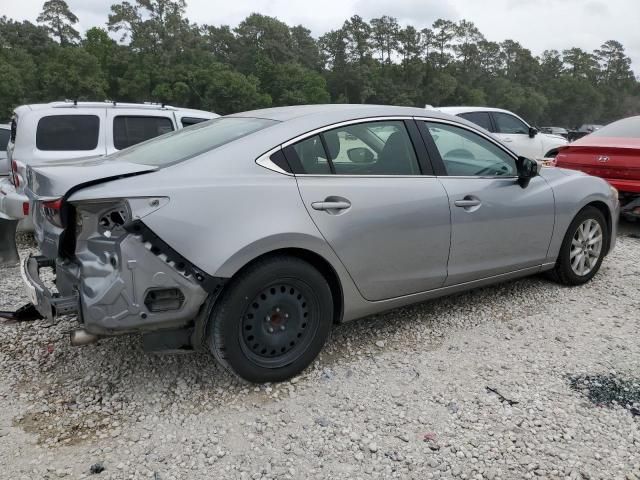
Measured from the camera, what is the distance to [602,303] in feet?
13.7

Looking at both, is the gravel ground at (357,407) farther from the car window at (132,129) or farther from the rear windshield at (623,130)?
the rear windshield at (623,130)

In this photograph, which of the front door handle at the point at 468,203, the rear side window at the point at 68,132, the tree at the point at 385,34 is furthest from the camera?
the tree at the point at 385,34

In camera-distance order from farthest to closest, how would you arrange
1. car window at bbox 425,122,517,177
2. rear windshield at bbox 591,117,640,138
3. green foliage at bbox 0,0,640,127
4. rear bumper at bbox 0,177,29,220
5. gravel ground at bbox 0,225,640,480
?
green foliage at bbox 0,0,640,127, rear windshield at bbox 591,117,640,138, rear bumper at bbox 0,177,29,220, car window at bbox 425,122,517,177, gravel ground at bbox 0,225,640,480

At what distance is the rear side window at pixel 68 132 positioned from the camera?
19.3 feet

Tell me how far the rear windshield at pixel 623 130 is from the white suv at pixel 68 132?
231 inches

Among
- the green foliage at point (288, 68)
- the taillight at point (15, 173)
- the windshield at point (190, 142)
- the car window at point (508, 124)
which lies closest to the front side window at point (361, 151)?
the windshield at point (190, 142)

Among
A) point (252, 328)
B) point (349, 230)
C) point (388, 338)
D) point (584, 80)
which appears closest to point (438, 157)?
point (349, 230)

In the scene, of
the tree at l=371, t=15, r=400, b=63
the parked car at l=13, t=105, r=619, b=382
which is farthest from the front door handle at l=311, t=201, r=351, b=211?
the tree at l=371, t=15, r=400, b=63

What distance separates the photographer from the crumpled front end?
2.42 metres

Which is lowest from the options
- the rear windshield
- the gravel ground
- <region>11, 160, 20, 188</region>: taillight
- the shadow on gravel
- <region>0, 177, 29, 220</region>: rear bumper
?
the gravel ground

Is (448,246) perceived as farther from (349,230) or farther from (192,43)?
(192,43)

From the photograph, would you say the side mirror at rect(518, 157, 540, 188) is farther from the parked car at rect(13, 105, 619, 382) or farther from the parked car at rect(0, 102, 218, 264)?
the parked car at rect(0, 102, 218, 264)

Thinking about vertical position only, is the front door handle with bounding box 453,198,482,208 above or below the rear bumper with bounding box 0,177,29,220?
above

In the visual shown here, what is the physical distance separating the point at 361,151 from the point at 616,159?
4.46m
